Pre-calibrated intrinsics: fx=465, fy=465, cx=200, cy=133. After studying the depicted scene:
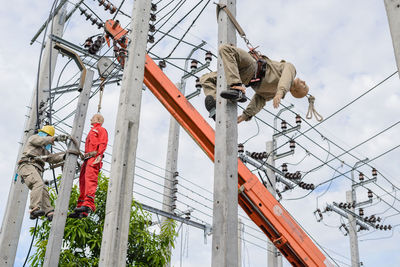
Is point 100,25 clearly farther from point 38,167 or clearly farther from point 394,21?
point 394,21

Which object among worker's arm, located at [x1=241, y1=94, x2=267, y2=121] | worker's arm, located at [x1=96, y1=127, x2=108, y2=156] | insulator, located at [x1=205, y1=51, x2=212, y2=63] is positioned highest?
insulator, located at [x1=205, y1=51, x2=212, y2=63]

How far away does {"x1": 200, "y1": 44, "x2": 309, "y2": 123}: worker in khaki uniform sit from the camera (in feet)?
14.8

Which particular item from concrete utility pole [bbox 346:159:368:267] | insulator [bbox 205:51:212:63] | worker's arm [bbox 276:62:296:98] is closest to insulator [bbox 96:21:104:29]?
insulator [bbox 205:51:212:63]

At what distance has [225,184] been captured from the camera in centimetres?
392

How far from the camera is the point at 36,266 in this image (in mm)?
7547

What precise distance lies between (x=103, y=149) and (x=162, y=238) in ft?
10.5

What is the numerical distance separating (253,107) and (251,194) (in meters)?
1.55

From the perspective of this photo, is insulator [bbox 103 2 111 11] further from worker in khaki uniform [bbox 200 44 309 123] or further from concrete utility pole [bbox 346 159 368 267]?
concrete utility pole [bbox 346 159 368 267]

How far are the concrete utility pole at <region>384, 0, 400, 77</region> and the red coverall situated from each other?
4.29m

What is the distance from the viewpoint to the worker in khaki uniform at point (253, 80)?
4516mm

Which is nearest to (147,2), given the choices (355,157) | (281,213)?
(281,213)

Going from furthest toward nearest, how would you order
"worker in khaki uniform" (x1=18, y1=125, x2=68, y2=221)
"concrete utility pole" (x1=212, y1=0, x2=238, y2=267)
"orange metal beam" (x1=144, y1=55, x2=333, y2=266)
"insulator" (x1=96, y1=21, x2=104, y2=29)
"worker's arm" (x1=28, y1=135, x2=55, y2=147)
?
1. "insulator" (x1=96, y1=21, x2=104, y2=29)
2. "orange metal beam" (x1=144, y1=55, x2=333, y2=266)
3. "worker's arm" (x1=28, y1=135, x2=55, y2=147)
4. "worker in khaki uniform" (x1=18, y1=125, x2=68, y2=221)
5. "concrete utility pole" (x1=212, y1=0, x2=238, y2=267)

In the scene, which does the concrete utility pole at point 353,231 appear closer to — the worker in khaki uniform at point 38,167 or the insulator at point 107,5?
the insulator at point 107,5

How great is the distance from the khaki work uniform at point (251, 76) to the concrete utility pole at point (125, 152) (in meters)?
0.99
